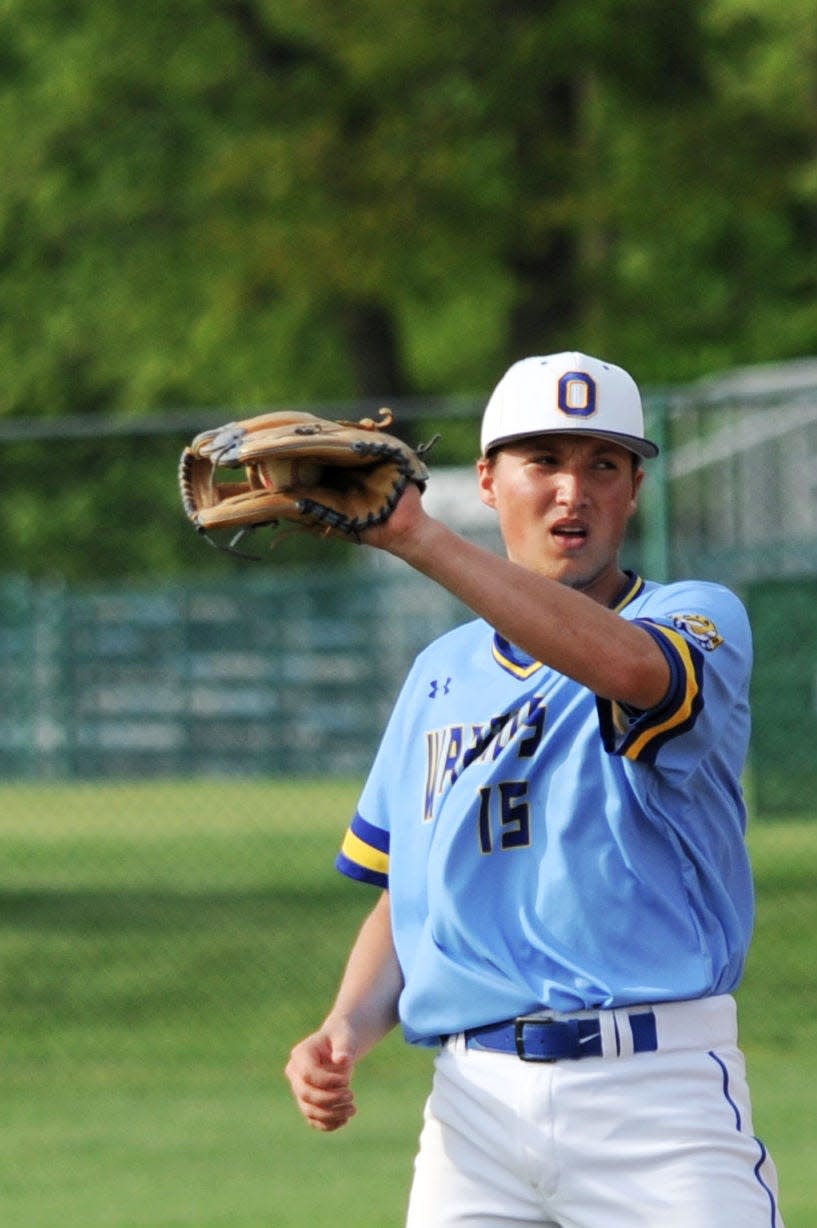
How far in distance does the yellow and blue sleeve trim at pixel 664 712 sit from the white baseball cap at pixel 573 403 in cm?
34

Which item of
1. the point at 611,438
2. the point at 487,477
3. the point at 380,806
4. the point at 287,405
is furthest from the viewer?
the point at 287,405

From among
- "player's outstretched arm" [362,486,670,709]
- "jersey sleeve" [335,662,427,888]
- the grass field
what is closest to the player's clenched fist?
"jersey sleeve" [335,662,427,888]

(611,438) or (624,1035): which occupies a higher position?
(611,438)

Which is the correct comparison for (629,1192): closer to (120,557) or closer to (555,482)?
(555,482)

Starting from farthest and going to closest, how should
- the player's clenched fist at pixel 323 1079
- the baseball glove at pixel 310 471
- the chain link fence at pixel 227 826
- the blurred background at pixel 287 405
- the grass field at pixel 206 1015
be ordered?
the blurred background at pixel 287 405 → the chain link fence at pixel 227 826 → the grass field at pixel 206 1015 → the player's clenched fist at pixel 323 1079 → the baseball glove at pixel 310 471

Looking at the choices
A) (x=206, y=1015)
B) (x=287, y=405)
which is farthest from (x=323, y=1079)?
(x=287, y=405)

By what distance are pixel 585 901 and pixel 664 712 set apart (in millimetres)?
338

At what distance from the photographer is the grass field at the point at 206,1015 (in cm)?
745

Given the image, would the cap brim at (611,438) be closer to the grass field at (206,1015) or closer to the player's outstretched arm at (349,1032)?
the player's outstretched arm at (349,1032)

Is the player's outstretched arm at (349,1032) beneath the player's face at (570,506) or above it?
beneath

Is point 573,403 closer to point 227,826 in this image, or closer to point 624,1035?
point 624,1035

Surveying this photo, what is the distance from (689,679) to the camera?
319cm

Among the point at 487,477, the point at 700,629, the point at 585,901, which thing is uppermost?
the point at 487,477

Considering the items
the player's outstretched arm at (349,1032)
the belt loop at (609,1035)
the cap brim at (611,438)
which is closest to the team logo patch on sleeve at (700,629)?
the cap brim at (611,438)
